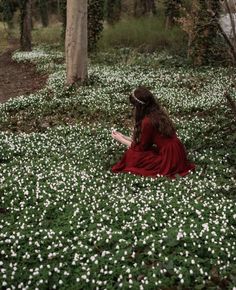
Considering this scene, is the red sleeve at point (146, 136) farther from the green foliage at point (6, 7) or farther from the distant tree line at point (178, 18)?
the green foliage at point (6, 7)

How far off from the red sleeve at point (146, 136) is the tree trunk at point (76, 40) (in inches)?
393

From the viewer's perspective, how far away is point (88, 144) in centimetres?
1176

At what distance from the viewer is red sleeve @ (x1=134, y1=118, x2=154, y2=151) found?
9.30 m

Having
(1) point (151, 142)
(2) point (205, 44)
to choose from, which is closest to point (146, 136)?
(1) point (151, 142)

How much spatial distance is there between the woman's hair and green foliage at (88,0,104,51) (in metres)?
21.2

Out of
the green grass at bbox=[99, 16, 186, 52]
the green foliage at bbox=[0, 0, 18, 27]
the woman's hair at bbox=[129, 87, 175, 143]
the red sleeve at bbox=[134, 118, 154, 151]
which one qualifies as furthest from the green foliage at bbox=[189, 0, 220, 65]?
the green foliage at bbox=[0, 0, 18, 27]

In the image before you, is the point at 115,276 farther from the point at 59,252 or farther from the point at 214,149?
the point at 214,149

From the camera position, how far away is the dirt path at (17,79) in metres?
20.9

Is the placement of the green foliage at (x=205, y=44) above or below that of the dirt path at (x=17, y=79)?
above

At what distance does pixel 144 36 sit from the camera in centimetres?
3272

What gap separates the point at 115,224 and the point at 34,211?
1.60 meters

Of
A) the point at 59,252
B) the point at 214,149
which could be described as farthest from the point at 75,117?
the point at 59,252

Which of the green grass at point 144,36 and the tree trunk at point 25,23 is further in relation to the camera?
the tree trunk at point 25,23

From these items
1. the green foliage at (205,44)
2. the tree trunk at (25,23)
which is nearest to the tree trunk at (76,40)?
the green foliage at (205,44)
